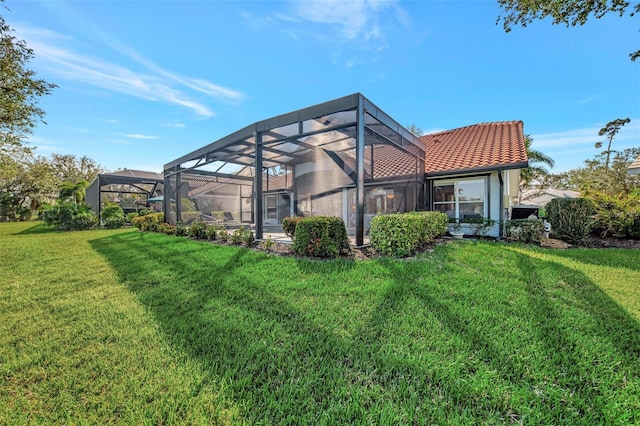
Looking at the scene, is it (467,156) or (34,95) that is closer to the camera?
(467,156)

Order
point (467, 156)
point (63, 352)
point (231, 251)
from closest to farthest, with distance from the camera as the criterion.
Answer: point (63, 352) < point (231, 251) < point (467, 156)

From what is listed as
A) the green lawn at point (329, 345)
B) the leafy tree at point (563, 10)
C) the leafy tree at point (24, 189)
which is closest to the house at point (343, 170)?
the green lawn at point (329, 345)

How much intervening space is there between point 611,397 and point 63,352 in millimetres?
4757

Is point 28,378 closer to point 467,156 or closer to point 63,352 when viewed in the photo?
point 63,352

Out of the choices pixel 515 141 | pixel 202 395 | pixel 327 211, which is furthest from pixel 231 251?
pixel 515 141

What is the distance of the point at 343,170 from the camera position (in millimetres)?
6863

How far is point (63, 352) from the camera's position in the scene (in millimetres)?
2504

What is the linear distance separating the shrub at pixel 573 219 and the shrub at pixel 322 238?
23.6 ft

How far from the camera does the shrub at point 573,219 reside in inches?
295

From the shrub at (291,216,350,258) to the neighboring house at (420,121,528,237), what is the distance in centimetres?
567

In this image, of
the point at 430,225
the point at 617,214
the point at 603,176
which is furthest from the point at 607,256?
the point at 603,176

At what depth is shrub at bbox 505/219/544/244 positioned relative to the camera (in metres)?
7.39

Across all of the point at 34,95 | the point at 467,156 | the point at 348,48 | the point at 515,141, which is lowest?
the point at 467,156

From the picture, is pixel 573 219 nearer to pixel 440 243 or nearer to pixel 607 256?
pixel 607 256
